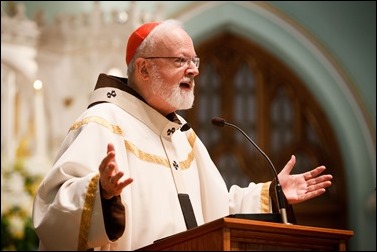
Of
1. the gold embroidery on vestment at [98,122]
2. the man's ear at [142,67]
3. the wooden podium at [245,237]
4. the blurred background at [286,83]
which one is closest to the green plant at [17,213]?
the blurred background at [286,83]

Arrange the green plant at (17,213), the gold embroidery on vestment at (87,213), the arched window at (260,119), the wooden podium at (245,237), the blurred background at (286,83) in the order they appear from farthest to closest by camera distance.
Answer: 1. the arched window at (260,119)
2. the blurred background at (286,83)
3. the green plant at (17,213)
4. the gold embroidery on vestment at (87,213)
5. the wooden podium at (245,237)

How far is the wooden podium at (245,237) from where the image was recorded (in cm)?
308

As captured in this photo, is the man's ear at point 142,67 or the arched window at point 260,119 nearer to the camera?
the man's ear at point 142,67

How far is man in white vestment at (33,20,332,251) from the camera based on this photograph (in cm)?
352

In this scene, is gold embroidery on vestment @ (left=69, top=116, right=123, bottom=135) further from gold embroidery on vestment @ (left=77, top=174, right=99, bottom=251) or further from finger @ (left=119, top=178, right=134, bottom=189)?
finger @ (left=119, top=178, right=134, bottom=189)

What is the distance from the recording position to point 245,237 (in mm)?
3141

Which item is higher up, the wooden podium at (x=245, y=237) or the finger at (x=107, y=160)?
the finger at (x=107, y=160)

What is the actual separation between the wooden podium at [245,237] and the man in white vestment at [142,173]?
36 centimetres

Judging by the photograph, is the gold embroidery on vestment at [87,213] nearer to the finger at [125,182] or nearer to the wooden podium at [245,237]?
the finger at [125,182]

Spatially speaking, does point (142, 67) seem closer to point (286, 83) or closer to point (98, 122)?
point (98, 122)

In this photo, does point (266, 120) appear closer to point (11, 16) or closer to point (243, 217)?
point (11, 16)

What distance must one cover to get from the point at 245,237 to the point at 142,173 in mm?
1018

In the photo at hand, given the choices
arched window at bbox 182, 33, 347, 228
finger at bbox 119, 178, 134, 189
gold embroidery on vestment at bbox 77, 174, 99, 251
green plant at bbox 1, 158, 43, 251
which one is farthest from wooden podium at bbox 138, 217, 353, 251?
arched window at bbox 182, 33, 347, 228

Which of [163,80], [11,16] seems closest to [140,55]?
[163,80]
